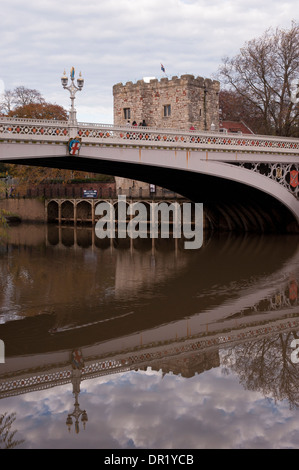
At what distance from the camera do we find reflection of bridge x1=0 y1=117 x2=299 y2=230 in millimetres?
20391

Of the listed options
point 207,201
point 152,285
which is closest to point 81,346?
point 152,285

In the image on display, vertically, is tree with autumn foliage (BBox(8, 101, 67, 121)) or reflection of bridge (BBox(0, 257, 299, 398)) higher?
tree with autumn foliage (BBox(8, 101, 67, 121))

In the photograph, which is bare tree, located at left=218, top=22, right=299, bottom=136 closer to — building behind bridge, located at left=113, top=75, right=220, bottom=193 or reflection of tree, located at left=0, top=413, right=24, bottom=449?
building behind bridge, located at left=113, top=75, right=220, bottom=193

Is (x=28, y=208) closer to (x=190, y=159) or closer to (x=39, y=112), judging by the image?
(x=39, y=112)

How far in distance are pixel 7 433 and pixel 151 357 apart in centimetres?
367

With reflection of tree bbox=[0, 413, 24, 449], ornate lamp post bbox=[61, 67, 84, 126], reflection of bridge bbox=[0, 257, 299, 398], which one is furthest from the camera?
ornate lamp post bbox=[61, 67, 84, 126]

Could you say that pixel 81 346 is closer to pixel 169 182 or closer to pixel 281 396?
pixel 281 396

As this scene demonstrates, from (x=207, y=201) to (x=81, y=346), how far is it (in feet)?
79.6

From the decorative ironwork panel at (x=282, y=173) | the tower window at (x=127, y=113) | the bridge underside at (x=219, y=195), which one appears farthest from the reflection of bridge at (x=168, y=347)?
the tower window at (x=127, y=113)

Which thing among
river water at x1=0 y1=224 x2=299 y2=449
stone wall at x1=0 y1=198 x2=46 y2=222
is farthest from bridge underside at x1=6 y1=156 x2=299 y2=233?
stone wall at x1=0 y1=198 x2=46 y2=222

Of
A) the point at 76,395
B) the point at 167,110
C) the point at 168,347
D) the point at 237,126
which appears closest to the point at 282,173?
the point at 167,110

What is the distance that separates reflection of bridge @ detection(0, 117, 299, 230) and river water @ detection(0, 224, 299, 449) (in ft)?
14.7

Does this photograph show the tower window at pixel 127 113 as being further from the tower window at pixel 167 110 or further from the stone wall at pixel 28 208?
the stone wall at pixel 28 208
